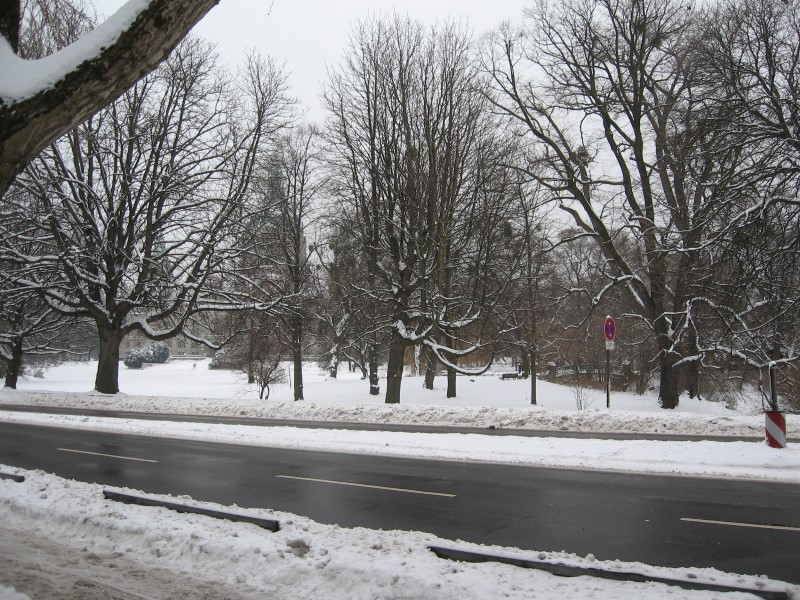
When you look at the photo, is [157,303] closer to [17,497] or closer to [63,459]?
[63,459]

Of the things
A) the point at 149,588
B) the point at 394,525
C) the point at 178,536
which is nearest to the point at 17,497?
the point at 178,536

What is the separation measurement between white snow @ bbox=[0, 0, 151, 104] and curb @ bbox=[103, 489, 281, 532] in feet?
15.5

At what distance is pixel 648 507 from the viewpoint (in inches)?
335

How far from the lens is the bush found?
327 ft

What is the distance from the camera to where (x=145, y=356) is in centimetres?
10100

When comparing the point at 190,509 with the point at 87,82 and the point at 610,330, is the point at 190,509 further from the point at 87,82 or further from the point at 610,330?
the point at 610,330

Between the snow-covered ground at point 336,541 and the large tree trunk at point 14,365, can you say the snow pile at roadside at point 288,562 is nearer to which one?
the snow-covered ground at point 336,541

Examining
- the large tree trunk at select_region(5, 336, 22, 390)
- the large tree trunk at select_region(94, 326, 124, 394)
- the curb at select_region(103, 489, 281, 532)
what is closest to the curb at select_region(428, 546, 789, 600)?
the curb at select_region(103, 489, 281, 532)

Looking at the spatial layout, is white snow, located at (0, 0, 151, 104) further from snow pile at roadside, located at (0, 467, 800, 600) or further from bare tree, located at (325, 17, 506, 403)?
bare tree, located at (325, 17, 506, 403)

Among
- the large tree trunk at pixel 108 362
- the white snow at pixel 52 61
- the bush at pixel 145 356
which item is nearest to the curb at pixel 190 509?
the white snow at pixel 52 61

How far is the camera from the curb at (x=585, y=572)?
4871mm

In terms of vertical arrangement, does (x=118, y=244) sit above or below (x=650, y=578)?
above

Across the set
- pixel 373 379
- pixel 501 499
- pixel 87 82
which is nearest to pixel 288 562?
pixel 501 499

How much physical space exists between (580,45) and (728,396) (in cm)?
2064
